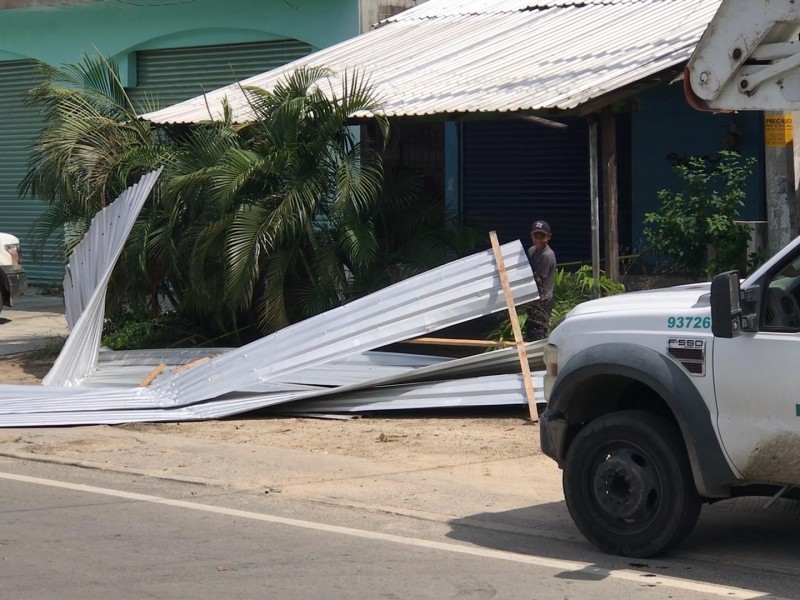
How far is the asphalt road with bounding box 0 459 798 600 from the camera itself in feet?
20.2

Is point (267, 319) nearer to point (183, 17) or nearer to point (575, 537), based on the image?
point (575, 537)

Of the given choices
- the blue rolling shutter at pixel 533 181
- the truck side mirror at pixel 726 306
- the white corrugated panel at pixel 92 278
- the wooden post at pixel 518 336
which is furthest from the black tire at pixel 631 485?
the blue rolling shutter at pixel 533 181

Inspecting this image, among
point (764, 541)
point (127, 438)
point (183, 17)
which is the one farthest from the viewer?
point (183, 17)

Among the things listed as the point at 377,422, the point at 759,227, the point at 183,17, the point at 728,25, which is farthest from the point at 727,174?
the point at 183,17

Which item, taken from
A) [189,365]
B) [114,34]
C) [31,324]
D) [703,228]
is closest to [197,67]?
[114,34]

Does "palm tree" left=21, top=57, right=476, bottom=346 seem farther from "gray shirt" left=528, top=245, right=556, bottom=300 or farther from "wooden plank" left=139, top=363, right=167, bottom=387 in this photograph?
"gray shirt" left=528, top=245, right=556, bottom=300

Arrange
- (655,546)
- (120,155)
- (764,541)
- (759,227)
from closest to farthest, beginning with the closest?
1. (655,546)
2. (764,541)
3. (759,227)
4. (120,155)

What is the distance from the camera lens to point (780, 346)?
6219 millimetres

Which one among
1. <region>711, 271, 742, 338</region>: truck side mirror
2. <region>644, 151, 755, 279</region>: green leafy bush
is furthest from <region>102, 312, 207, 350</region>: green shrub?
<region>711, 271, 742, 338</region>: truck side mirror

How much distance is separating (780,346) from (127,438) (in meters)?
6.06

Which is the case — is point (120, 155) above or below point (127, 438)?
above

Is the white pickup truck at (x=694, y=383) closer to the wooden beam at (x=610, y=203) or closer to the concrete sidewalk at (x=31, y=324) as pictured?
the wooden beam at (x=610, y=203)

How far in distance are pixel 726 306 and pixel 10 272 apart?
542 inches

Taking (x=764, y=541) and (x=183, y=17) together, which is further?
(x=183, y=17)
